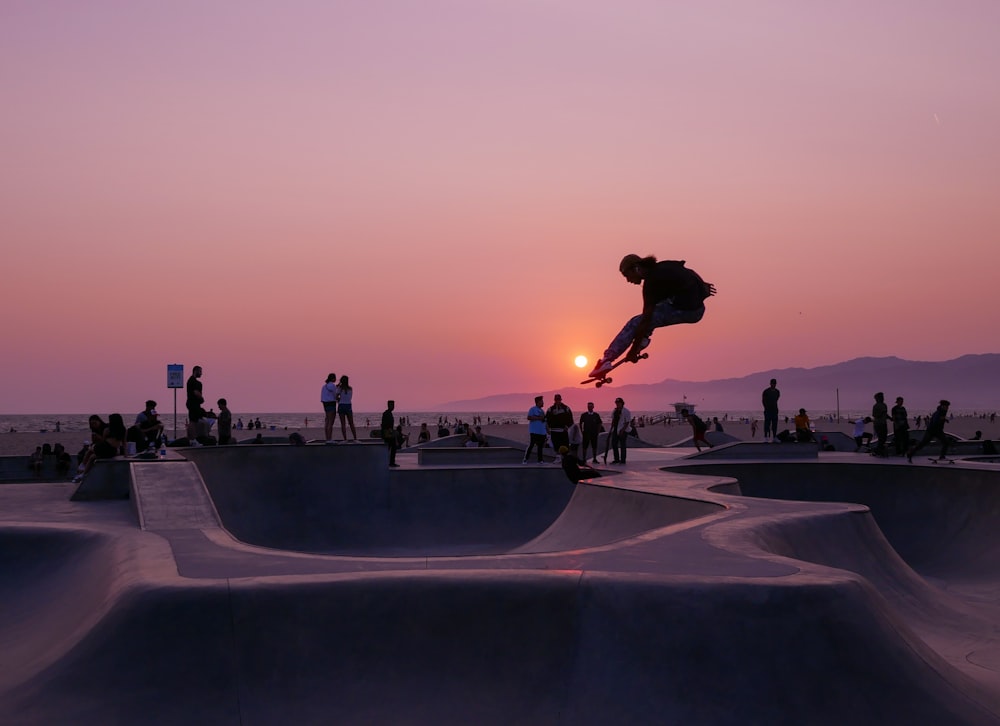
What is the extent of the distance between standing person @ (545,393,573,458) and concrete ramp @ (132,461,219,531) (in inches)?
329

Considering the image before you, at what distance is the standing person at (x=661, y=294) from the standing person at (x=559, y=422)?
4934 mm

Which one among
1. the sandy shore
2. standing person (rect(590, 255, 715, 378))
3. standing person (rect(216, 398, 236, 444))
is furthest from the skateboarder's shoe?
the sandy shore

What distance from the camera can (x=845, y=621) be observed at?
5.93 meters

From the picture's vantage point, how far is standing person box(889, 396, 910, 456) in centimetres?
2048

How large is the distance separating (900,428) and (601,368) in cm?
1082

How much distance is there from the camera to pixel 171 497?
433 inches

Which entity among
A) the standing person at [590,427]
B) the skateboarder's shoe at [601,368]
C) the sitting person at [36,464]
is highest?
the skateboarder's shoe at [601,368]

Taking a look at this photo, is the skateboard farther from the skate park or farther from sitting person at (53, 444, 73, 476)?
sitting person at (53, 444, 73, 476)

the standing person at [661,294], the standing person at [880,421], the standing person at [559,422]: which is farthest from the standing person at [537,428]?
the standing person at [880,421]

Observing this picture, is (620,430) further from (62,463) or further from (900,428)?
(62,463)

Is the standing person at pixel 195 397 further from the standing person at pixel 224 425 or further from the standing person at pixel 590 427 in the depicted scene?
the standing person at pixel 590 427

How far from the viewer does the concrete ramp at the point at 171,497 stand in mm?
9945

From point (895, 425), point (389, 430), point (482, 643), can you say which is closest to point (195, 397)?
point (389, 430)

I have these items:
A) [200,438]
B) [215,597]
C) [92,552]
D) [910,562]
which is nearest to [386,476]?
[200,438]
